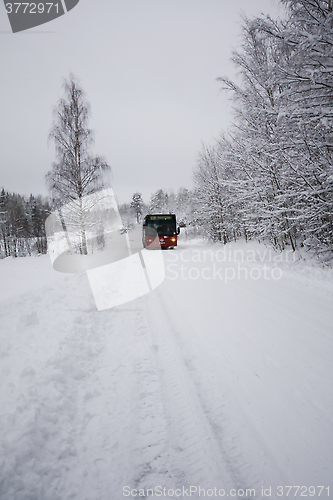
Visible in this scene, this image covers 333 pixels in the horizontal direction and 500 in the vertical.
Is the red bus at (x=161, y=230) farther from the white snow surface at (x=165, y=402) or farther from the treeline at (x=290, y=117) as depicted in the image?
the white snow surface at (x=165, y=402)

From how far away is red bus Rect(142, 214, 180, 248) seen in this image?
54.3ft

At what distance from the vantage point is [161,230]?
1662 cm

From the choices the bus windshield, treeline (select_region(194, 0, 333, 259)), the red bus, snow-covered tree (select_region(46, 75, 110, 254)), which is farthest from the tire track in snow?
the bus windshield

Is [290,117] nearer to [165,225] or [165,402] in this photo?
[165,402]

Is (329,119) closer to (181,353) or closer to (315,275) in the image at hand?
(315,275)

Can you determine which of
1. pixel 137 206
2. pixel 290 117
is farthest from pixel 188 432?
pixel 137 206

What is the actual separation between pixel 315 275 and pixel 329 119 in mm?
4320

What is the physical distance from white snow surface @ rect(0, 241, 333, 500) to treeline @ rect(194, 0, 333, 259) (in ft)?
13.4

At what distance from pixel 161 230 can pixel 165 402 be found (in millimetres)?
14804

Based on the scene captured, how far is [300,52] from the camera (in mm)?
4883

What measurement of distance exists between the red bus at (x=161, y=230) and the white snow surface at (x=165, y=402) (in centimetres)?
1226

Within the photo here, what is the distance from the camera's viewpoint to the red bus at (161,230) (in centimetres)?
1655

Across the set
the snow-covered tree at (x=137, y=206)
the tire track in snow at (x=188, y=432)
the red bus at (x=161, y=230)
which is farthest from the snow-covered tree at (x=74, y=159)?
the snow-covered tree at (x=137, y=206)

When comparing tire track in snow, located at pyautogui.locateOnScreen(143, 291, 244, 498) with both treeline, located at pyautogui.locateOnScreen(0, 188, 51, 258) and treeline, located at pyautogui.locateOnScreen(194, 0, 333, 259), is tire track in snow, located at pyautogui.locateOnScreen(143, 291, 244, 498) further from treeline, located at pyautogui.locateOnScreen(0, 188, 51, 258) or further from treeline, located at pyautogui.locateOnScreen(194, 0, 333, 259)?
treeline, located at pyautogui.locateOnScreen(0, 188, 51, 258)
